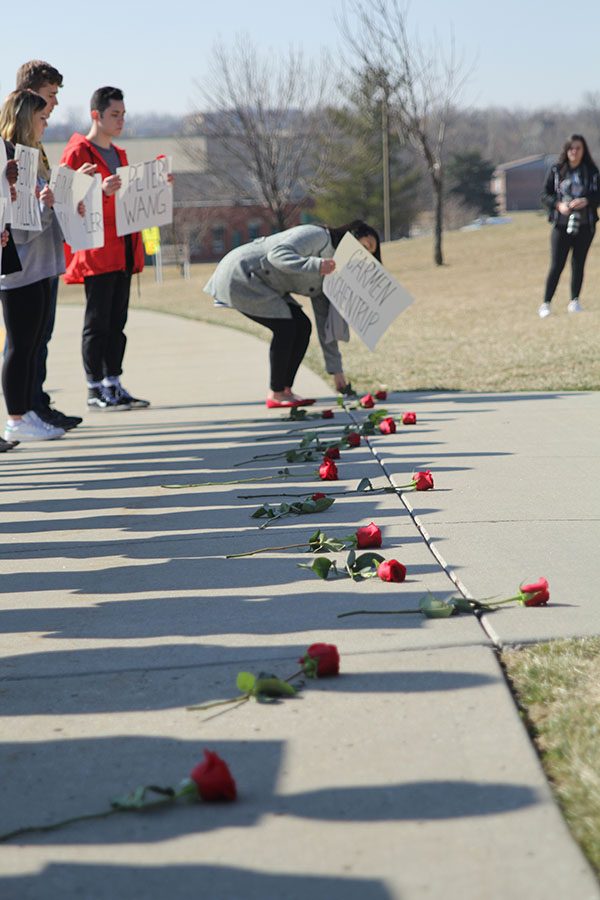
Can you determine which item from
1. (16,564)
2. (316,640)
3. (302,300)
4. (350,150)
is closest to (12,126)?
(16,564)

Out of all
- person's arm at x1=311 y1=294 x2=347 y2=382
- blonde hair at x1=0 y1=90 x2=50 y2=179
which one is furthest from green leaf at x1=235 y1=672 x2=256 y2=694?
person's arm at x1=311 y1=294 x2=347 y2=382

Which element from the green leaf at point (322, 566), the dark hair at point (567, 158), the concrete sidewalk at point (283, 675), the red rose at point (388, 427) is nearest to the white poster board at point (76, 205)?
the concrete sidewalk at point (283, 675)

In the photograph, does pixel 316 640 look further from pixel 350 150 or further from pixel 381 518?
pixel 350 150

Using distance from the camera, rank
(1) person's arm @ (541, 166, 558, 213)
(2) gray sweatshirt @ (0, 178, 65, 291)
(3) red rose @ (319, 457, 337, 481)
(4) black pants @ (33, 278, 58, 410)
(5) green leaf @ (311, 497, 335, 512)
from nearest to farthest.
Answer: (5) green leaf @ (311, 497, 335, 512) → (3) red rose @ (319, 457, 337, 481) → (2) gray sweatshirt @ (0, 178, 65, 291) → (4) black pants @ (33, 278, 58, 410) → (1) person's arm @ (541, 166, 558, 213)

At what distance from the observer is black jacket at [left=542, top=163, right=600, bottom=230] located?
1408 centimetres

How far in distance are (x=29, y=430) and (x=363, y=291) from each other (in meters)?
2.21

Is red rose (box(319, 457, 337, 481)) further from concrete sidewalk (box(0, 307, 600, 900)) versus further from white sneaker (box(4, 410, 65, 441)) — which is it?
white sneaker (box(4, 410, 65, 441))

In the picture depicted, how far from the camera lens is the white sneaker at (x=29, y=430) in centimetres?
753

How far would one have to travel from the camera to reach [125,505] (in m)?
5.66

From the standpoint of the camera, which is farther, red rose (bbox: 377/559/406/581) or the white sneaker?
the white sneaker

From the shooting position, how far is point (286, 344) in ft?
27.4

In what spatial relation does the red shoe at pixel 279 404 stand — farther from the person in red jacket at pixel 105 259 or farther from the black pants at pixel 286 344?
the person in red jacket at pixel 105 259

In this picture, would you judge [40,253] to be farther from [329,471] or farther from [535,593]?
[535,593]

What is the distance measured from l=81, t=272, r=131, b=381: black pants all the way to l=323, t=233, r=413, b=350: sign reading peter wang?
5.11 ft
